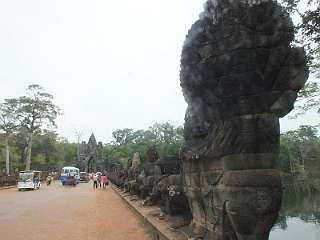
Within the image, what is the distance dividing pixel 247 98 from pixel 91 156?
7642cm

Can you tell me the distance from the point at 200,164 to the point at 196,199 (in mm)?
653

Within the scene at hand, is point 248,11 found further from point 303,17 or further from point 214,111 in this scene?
point 303,17

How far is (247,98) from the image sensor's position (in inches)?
176

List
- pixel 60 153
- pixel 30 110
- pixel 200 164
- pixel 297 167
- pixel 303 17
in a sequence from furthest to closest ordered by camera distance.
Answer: pixel 60 153 < pixel 30 110 < pixel 297 167 < pixel 303 17 < pixel 200 164

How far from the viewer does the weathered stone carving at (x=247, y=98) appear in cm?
428

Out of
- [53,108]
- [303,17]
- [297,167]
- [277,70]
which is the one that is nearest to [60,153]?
[53,108]

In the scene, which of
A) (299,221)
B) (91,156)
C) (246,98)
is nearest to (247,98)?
(246,98)

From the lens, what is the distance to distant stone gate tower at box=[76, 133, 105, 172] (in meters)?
78.9

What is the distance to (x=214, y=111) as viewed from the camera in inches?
198

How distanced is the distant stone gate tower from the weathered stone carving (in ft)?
243

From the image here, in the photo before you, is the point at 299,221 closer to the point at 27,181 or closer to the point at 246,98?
the point at 246,98

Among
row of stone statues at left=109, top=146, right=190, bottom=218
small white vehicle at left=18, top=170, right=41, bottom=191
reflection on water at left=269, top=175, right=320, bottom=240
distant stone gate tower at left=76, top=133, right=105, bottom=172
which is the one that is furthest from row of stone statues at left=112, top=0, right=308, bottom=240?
distant stone gate tower at left=76, top=133, right=105, bottom=172

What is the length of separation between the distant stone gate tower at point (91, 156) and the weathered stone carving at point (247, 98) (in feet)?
243

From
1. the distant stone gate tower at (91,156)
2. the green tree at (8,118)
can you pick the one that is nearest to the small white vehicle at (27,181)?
the green tree at (8,118)
